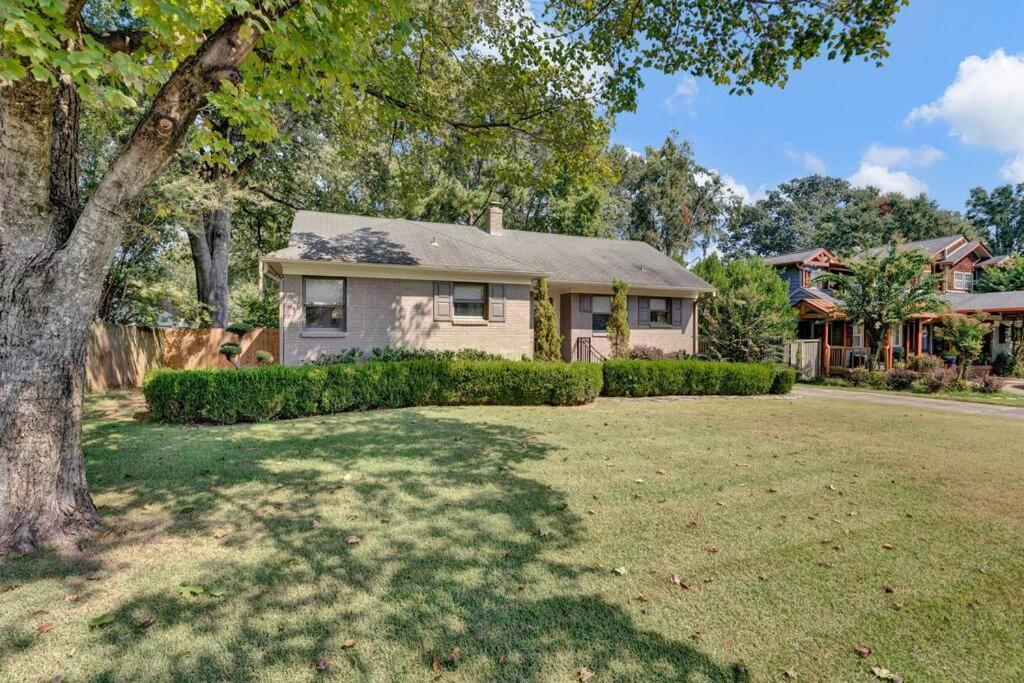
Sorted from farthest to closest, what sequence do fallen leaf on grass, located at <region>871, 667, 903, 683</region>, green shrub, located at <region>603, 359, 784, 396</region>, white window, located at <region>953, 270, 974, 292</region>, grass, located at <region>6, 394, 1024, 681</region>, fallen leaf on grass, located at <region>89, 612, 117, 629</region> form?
white window, located at <region>953, 270, 974, 292</region>
green shrub, located at <region>603, 359, 784, 396</region>
fallen leaf on grass, located at <region>89, 612, 117, 629</region>
grass, located at <region>6, 394, 1024, 681</region>
fallen leaf on grass, located at <region>871, 667, 903, 683</region>

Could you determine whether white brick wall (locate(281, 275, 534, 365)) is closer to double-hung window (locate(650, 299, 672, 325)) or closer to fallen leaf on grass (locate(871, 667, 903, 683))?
double-hung window (locate(650, 299, 672, 325))

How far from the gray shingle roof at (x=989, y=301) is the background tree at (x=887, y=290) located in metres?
5.40

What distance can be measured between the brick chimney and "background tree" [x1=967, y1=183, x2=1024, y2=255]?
49220 millimetres

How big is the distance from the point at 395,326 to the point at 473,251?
3.68m

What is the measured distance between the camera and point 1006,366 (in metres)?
21.1

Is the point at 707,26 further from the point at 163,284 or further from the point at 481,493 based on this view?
the point at 163,284

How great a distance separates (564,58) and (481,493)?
6765 mm

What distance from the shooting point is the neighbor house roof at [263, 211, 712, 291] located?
1346 cm

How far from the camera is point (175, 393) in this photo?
8.55 metres

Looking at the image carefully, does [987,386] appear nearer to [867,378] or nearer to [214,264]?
[867,378]

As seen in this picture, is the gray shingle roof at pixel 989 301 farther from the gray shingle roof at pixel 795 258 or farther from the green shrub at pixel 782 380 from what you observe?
the green shrub at pixel 782 380

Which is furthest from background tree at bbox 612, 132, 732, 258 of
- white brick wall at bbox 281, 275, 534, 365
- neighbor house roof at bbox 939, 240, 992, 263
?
white brick wall at bbox 281, 275, 534, 365

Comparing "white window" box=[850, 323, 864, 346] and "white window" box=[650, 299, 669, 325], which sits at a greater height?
"white window" box=[650, 299, 669, 325]

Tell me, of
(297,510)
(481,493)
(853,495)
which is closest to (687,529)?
(481,493)
